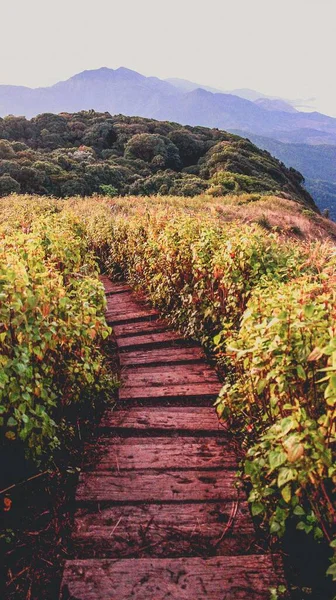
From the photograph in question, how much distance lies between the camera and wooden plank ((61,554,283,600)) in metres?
2.19

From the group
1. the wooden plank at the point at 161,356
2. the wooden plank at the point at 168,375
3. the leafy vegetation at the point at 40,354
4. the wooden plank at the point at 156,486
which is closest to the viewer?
the leafy vegetation at the point at 40,354

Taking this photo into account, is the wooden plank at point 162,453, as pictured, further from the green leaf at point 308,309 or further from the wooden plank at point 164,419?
the green leaf at point 308,309

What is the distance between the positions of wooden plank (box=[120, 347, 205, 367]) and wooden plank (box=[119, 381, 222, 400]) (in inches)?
23.4

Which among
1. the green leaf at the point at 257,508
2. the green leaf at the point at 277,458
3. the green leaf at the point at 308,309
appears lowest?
the green leaf at the point at 257,508

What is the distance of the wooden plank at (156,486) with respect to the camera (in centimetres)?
284

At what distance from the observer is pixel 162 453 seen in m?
3.28

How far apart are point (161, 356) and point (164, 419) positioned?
141cm

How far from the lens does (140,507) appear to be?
2.76 meters

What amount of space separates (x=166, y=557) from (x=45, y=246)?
3782mm

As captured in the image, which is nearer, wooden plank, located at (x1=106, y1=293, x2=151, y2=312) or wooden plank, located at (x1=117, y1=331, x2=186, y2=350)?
wooden plank, located at (x1=117, y1=331, x2=186, y2=350)

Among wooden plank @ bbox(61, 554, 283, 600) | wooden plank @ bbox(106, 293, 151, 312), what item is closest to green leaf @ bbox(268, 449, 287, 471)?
wooden plank @ bbox(61, 554, 283, 600)

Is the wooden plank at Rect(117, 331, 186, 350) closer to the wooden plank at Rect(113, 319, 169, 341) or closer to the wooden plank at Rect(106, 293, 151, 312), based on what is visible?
the wooden plank at Rect(113, 319, 169, 341)

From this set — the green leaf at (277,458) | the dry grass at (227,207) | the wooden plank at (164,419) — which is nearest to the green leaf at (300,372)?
the green leaf at (277,458)

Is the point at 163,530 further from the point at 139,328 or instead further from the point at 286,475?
the point at 139,328
